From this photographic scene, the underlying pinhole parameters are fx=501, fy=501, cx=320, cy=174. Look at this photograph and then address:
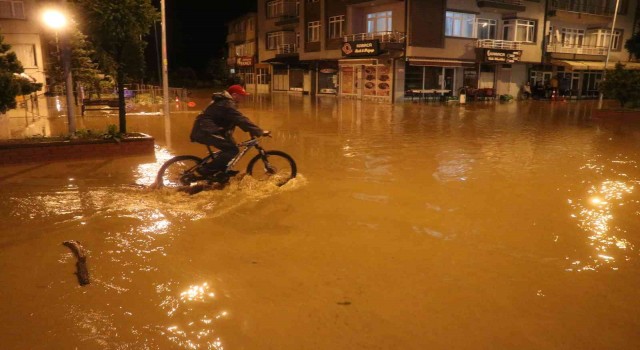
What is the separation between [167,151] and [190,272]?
7.91 meters

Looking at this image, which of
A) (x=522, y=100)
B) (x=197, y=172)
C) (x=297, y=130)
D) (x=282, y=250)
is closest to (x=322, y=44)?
(x=522, y=100)

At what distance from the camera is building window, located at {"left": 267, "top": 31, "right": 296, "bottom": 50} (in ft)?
160

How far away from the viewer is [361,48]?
3416 centimetres

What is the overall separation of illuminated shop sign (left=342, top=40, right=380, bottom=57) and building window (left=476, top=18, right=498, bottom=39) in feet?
28.6

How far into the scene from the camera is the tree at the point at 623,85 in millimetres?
21844

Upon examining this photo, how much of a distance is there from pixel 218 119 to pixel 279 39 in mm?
44015

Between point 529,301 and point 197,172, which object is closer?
point 529,301

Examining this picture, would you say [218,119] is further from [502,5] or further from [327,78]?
[327,78]

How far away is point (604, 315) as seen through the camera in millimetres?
4273

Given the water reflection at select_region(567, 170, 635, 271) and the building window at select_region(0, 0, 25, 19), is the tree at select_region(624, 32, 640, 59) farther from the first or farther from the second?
the building window at select_region(0, 0, 25, 19)

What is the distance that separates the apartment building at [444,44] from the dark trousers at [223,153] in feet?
86.7

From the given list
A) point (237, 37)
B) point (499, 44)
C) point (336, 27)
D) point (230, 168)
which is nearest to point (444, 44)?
point (499, 44)

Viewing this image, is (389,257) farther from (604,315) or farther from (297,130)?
(297,130)

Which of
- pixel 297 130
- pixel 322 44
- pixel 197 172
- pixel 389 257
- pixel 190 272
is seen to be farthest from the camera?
pixel 322 44
